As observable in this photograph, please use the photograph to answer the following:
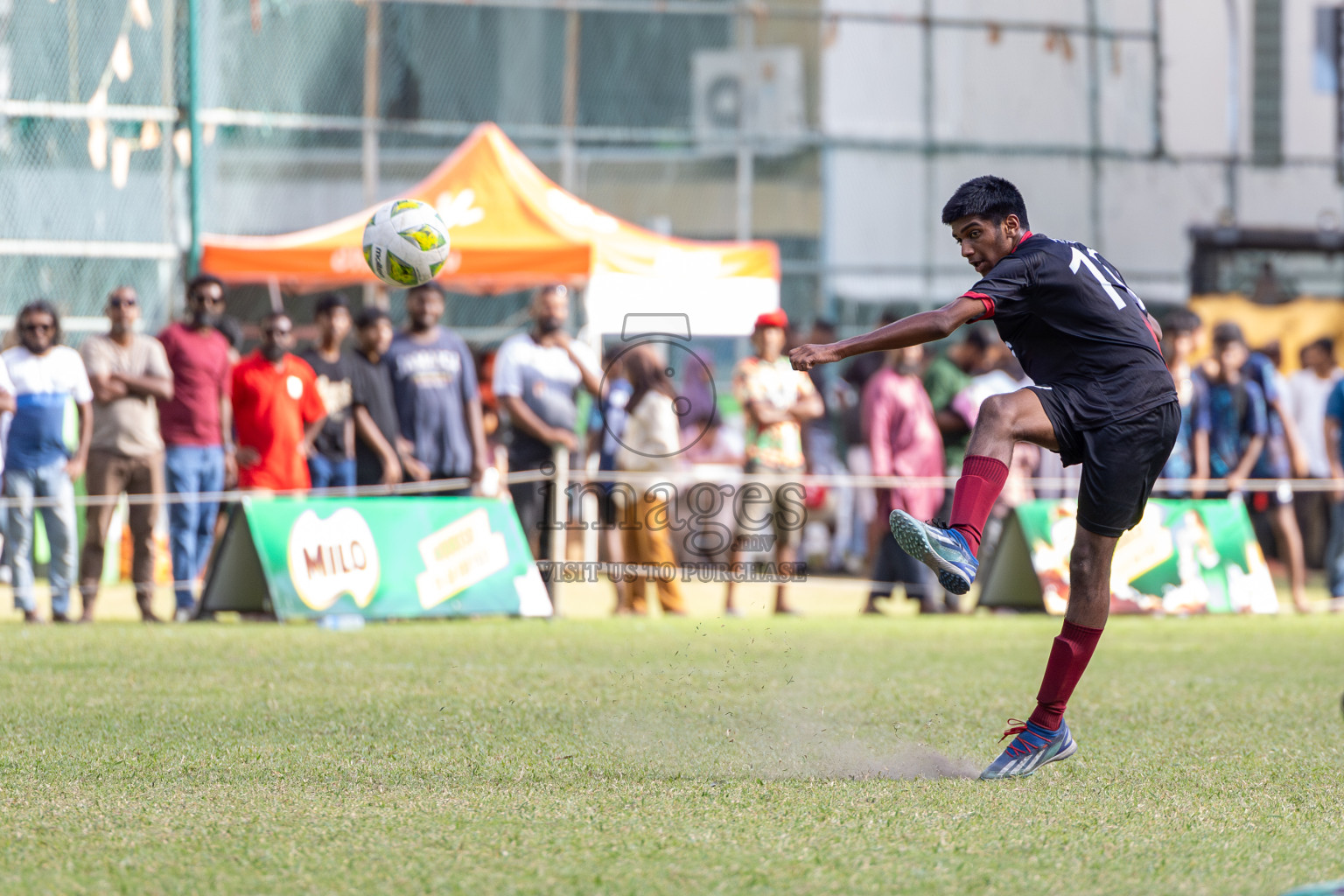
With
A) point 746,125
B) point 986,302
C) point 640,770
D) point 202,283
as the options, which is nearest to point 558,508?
point 202,283

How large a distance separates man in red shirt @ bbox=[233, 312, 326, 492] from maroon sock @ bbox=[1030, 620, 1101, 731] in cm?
739

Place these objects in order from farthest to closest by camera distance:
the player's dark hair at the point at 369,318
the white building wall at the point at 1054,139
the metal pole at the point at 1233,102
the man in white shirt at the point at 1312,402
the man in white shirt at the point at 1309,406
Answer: the metal pole at the point at 1233,102 < the white building wall at the point at 1054,139 < the man in white shirt at the point at 1309,406 < the man in white shirt at the point at 1312,402 < the player's dark hair at the point at 369,318

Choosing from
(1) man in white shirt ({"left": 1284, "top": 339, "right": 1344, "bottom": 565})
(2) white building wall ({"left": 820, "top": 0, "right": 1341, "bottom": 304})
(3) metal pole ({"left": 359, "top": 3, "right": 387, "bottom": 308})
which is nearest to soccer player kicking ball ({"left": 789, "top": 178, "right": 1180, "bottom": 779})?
Result: (1) man in white shirt ({"left": 1284, "top": 339, "right": 1344, "bottom": 565})

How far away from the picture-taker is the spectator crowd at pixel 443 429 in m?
11.9

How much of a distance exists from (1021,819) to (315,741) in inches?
110

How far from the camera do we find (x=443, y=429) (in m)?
12.5

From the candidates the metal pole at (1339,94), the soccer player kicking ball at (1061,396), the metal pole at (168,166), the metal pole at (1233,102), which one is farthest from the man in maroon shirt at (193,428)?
the metal pole at (1339,94)

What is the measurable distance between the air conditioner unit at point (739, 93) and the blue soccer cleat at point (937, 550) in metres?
16.3

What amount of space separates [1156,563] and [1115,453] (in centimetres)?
740

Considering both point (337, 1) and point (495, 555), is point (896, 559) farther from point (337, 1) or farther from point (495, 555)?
point (337, 1)

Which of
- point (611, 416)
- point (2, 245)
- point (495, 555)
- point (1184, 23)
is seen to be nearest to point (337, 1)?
point (2, 245)

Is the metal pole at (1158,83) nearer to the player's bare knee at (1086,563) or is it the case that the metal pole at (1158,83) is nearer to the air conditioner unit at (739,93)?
the air conditioner unit at (739,93)

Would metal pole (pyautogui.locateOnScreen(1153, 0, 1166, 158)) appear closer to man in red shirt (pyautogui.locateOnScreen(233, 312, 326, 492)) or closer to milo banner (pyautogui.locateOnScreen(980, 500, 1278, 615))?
milo banner (pyautogui.locateOnScreen(980, 500, 1278, 615))

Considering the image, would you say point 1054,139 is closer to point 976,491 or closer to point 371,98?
point 371,98
